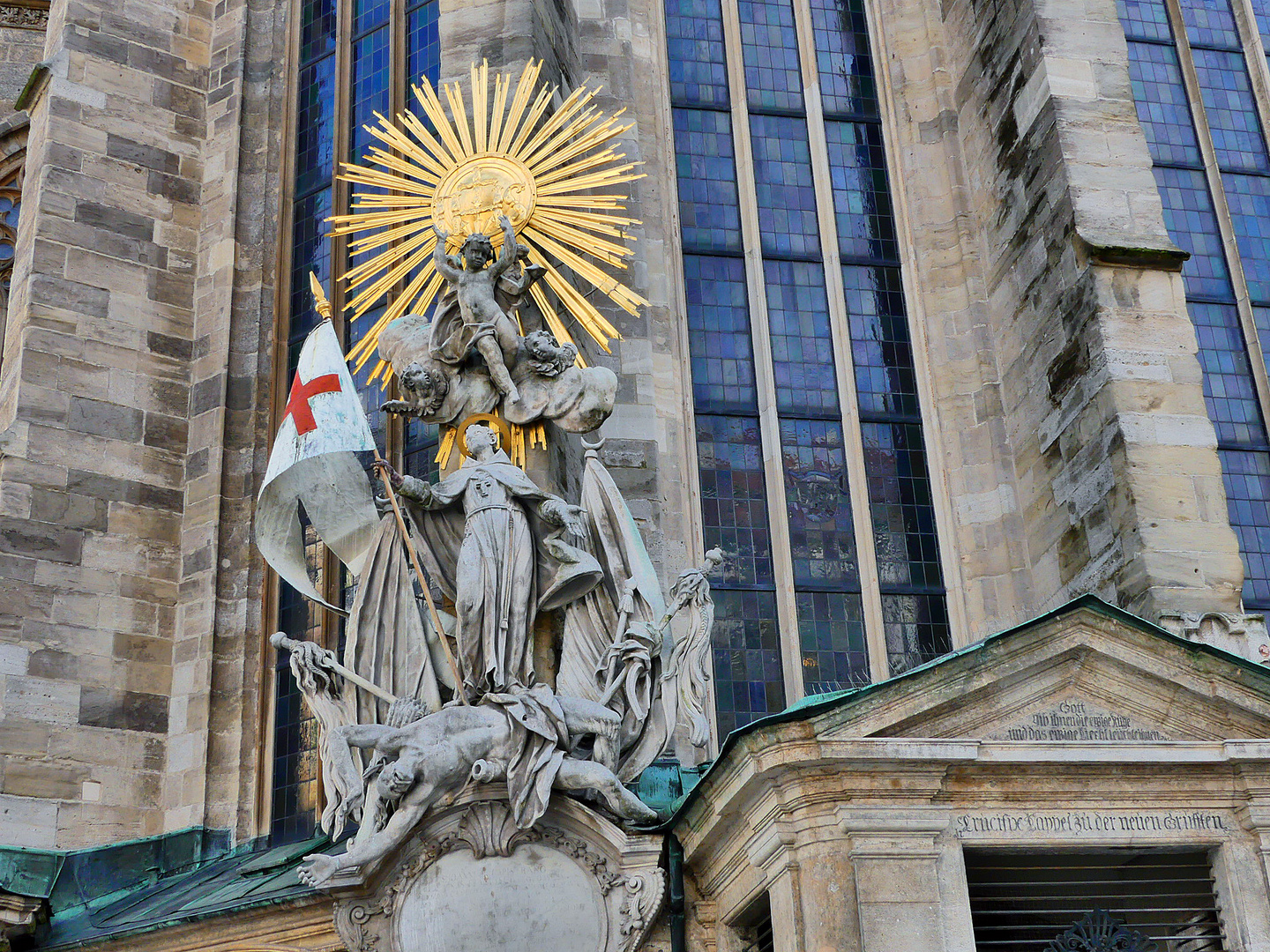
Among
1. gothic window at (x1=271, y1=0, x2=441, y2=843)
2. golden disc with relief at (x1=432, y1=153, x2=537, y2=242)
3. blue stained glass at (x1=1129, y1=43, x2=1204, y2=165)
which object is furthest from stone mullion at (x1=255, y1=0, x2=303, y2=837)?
blue stained glass at (x1=1129, y1=43, x2=1204, y2=165)

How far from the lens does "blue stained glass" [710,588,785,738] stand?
14914mm

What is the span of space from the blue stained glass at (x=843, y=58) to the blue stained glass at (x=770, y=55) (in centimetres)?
24

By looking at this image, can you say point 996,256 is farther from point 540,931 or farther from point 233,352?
point 540,931

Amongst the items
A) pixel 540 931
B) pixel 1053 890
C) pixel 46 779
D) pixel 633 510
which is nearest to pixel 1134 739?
pixel 1053 890

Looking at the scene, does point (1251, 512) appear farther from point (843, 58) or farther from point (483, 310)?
point (483, 310)

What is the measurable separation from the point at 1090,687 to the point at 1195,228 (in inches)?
331

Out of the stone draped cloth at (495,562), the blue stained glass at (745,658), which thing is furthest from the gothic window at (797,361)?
the stone draped cloth at (495,562)

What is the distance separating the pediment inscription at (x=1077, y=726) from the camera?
9.97 m

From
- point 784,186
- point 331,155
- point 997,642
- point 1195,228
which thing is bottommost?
point 997,642

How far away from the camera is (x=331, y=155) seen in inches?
683

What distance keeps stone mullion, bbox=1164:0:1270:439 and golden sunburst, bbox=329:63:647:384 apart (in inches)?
230

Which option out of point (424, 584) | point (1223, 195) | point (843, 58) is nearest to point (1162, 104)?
point (1223, 195)

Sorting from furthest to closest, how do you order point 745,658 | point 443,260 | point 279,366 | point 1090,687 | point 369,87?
point 369,87, point 279,366, point 745,658, point 443,260, point 1090,687

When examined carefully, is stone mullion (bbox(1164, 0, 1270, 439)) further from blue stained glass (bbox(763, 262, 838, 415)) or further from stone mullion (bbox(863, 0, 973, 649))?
blue stained glass (bbox(763, 262, 838, 415))
